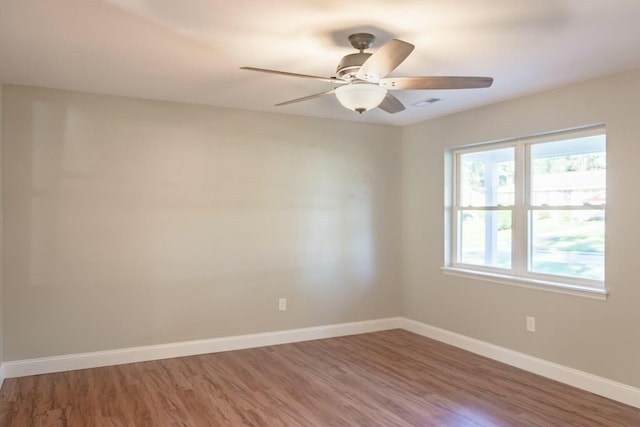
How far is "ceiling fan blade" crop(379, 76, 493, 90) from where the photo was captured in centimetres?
249

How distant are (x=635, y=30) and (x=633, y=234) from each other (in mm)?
1436

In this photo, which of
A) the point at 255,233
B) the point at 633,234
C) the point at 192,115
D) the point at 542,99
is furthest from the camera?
the point at 255,233

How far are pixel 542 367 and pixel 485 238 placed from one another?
4.24ft

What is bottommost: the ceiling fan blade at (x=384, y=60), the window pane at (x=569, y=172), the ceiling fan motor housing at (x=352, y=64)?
the window pane at (x=569, y=172)

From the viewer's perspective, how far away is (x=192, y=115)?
4316mm

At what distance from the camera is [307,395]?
338cm

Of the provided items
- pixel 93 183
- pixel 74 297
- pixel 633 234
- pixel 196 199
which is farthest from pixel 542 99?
pixel 74 297

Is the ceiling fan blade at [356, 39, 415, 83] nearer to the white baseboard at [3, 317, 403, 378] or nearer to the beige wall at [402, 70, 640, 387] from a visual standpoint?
the beige wall at [402, 70, 640, 387]

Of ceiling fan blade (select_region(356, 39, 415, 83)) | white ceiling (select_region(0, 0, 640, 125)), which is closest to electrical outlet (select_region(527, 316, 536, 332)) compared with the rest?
white ceiling (select_region(0, 0, 640, 125))

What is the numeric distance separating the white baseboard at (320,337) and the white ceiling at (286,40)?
224cm

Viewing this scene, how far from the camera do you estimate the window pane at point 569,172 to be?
3564 mm

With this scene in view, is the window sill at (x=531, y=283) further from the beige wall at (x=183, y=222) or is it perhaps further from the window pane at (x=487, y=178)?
the beige wall at (x=183, y=222)

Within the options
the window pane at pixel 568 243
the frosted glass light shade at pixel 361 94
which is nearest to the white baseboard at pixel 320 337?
→ the window pane at pixel 568 243

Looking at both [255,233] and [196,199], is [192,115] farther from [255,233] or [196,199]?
[255,233]
